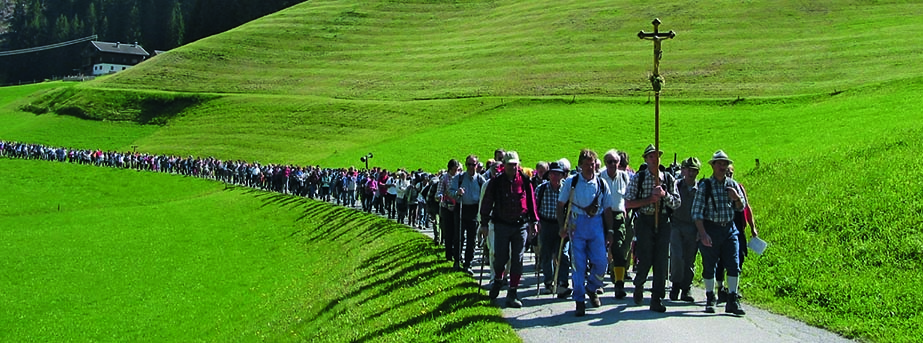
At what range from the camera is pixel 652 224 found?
12.3 m

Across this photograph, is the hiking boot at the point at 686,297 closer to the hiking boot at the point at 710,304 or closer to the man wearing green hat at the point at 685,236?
the man wearing green hat at the point at 685,236

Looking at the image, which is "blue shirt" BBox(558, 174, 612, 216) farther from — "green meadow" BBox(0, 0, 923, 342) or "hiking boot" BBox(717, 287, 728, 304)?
"hiking boot" BBox(717, 287, 728, 304)

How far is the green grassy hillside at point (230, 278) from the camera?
43.4 ft

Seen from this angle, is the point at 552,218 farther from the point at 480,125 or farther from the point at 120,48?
the point at 120,48

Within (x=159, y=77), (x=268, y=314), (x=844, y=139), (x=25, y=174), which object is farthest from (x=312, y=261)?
(x=159, y=77)

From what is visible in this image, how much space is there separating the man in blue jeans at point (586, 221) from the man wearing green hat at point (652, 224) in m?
0.75

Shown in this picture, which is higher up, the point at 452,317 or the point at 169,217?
the point at 452,317

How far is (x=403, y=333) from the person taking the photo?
11180mm

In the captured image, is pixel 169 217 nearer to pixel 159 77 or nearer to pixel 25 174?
pixel 25 174

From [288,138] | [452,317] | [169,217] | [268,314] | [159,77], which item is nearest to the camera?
[452,317]

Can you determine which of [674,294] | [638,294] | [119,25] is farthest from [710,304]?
[119,25]

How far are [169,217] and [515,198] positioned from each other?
94.2 feet

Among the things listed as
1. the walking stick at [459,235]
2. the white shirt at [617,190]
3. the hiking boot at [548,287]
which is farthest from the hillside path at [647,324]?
the walking stick at [459,235]

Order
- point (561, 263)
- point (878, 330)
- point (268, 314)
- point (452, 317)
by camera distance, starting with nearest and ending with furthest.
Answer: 1. point (878, 330)
2. point (452, 317)
3. point (561, 263)
4. point (268, 314)
